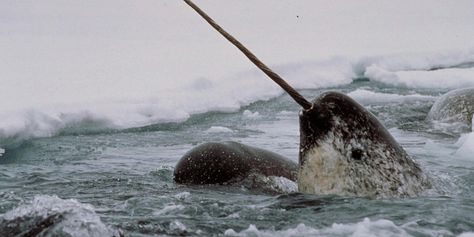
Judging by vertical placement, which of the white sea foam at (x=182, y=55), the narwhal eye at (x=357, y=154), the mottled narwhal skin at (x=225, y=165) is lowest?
the mottled narwhal skin at (x=225, y=165)

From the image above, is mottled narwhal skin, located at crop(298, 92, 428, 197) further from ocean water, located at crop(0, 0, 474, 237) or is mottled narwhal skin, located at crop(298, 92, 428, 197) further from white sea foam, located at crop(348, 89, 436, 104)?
white sea foam, located at crop(348, 89, 436, 104)

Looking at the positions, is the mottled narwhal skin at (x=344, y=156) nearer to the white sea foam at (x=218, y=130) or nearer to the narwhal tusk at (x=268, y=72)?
the narwhal tusk at (x=268, y=72)

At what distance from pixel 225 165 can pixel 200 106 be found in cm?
387

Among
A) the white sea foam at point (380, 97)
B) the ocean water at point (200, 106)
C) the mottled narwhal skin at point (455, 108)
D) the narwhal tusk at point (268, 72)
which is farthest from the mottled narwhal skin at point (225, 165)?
the white sea foam at point (380, 97)

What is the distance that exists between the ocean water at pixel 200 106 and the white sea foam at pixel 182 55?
0.03 metres

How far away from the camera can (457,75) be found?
11.1m

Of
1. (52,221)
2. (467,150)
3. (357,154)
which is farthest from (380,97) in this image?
(52,221)

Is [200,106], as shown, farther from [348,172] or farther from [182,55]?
[348,172]

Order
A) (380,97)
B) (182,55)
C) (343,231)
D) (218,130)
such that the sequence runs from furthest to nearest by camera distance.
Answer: (182,55) → (380,97) → (218,130) → (343,231)

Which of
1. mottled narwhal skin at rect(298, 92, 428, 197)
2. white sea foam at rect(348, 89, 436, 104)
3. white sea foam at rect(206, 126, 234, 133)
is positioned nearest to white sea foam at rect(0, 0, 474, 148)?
white sea foam at rect(206, 126, 234, 133)

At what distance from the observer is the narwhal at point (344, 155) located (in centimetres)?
384

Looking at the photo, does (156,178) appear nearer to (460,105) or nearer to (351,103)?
(351,103)

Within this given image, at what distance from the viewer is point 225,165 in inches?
185

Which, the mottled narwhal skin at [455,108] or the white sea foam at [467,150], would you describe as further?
the mottled narwhal skin at [455,108]
